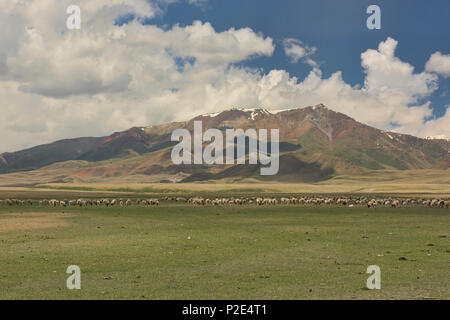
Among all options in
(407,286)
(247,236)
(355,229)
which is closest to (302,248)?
(247,236)

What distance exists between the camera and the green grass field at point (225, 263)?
16297mm

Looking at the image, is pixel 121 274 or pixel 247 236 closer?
pixel 121 274

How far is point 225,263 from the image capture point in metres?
22.2

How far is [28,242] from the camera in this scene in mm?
30172

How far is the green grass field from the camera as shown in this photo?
16.3 m

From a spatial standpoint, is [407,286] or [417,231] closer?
[407,286]

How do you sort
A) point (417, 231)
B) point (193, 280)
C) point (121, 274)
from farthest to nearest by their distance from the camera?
1. point (417, 231)
2. point (121, 274)
3. point (193, 280)

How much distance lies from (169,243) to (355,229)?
17.1 meters
